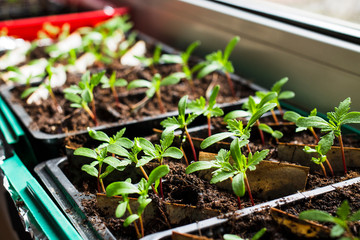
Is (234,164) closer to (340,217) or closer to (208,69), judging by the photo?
(340,217)

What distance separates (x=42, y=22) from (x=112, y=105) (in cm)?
78

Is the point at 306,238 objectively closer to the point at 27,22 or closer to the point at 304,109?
the point at 304,109

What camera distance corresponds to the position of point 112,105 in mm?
1285

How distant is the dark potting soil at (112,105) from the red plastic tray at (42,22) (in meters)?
0.48

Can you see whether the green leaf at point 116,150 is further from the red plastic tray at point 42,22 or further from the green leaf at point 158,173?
the red plastic tray at point 42,22

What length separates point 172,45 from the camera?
1.84 meters

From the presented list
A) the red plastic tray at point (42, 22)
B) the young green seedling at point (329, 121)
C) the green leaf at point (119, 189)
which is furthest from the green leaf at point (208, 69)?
the red plastic tray at point (42, 22)

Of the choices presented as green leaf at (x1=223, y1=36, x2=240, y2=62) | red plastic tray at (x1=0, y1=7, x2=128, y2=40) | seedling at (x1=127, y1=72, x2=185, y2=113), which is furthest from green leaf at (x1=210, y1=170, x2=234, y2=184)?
red plastic tray at (x1=0, y1=7, x2=128, y2=40)

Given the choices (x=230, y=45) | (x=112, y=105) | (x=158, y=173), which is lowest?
(x=112, y=105)

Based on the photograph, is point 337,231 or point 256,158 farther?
point 256,158

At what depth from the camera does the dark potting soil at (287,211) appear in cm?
67

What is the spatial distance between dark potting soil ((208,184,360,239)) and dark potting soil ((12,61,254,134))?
54cm

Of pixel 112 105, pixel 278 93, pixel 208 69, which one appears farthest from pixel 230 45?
pixel 112 105

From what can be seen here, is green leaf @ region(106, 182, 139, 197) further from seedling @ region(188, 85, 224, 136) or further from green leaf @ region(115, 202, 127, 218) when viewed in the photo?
seedling @ region(188, 85, 224, 136)
